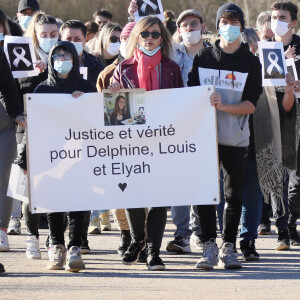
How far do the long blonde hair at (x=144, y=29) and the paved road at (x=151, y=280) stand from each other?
188cm

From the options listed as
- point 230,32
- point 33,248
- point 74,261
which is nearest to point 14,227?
point 33,248

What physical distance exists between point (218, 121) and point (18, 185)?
1833 millimetres

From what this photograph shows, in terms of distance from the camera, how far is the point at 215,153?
912 centimetres

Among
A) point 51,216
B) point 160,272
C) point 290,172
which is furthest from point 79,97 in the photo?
point 290,172

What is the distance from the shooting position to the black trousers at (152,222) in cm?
920

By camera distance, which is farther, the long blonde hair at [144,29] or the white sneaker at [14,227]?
the white sneaker at [14,227]

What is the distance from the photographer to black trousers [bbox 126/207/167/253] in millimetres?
9195

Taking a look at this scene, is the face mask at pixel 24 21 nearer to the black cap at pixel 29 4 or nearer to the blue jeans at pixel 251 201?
the black cap at pixel 29 4

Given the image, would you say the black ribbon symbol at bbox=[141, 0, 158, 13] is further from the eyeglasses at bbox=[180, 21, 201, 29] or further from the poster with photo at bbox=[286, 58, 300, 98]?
the poster with photo at bbox=[286, 58, 300, 98]

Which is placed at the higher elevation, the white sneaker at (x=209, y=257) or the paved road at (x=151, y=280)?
the white sneaker at (x=209, y=257)

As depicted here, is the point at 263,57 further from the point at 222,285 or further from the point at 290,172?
the point at 222,285

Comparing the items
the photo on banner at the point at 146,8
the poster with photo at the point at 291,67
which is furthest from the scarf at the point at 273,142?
the photo on banner at the point at 146,8

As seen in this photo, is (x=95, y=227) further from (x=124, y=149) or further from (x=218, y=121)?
(x=218, y=121)

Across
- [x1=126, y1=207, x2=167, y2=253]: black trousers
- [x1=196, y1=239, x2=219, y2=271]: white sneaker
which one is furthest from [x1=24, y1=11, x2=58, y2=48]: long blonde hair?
[x1=196, y1=239, x2=219, y2=271]: white sneaker
